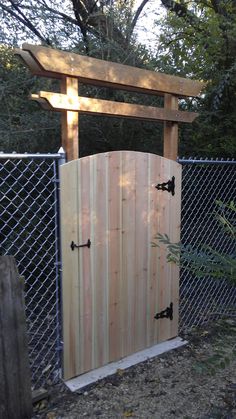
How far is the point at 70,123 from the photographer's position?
2652 mm

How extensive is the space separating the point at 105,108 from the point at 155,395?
7.00 feet

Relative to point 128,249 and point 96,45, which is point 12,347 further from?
point 96,45

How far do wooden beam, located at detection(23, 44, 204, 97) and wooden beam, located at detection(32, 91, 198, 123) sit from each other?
15cm

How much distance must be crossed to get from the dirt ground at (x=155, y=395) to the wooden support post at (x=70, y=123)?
1606mm

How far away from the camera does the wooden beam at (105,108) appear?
2.50m

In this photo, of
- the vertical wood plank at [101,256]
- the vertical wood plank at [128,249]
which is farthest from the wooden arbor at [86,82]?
the vertical wood plank at [128,249]

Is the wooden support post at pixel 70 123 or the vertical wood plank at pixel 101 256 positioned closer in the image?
the wooden support post at pixel 70 123

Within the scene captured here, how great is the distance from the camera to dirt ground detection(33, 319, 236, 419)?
2.50m

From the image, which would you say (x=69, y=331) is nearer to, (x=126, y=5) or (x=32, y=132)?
(x=32, y=132)

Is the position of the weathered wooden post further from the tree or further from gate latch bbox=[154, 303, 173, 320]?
the tree

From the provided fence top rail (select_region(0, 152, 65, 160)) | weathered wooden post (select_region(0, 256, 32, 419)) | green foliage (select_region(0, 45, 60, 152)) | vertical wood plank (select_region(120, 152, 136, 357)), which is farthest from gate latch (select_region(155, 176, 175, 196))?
green foliage (select_region(0, 45, 60, 152))

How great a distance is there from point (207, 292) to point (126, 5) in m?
3.92

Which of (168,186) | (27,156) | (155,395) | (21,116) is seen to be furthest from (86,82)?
(155,395)

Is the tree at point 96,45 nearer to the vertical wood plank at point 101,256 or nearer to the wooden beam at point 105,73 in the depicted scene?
the wooden beam at point 105,73
